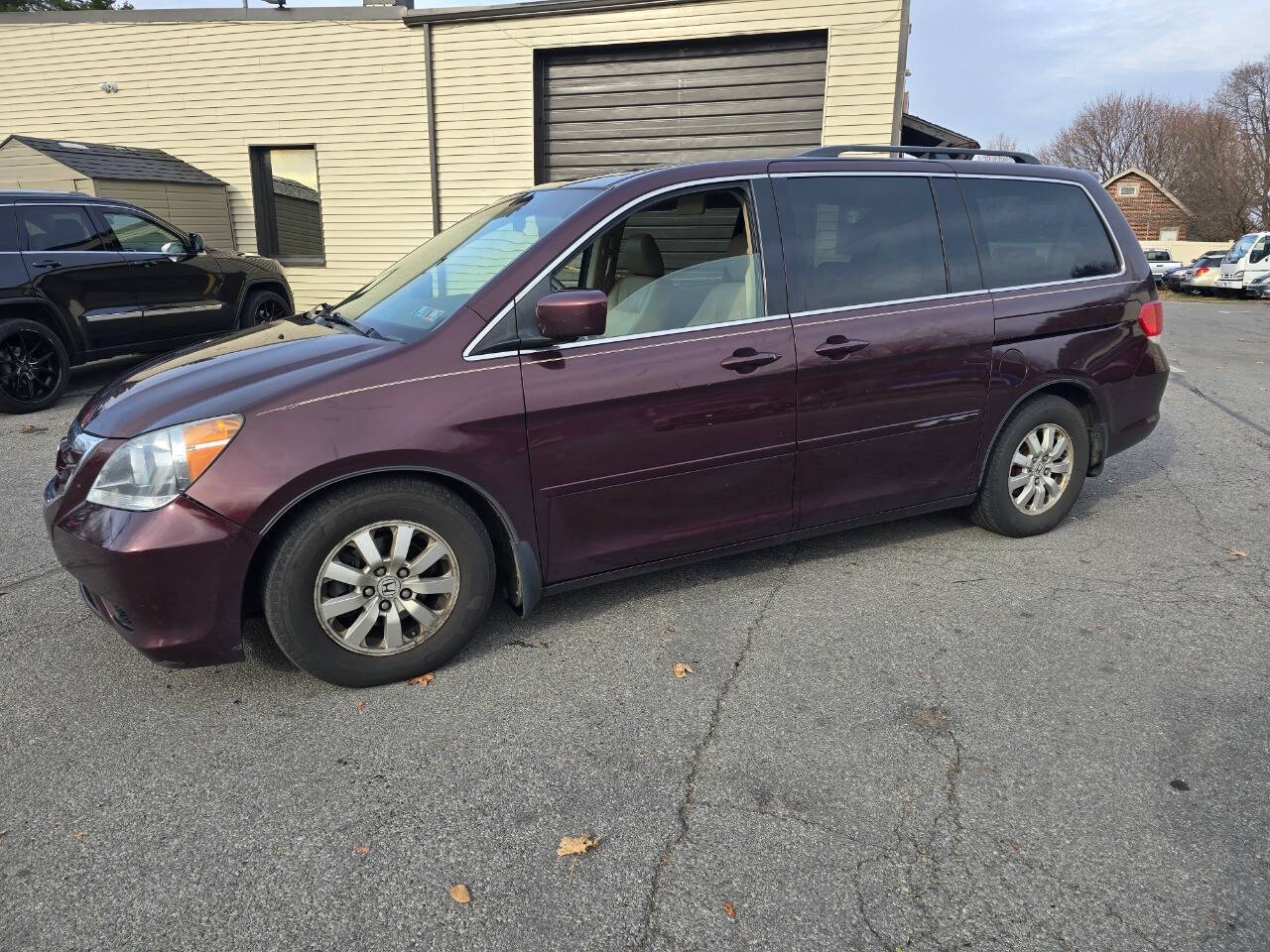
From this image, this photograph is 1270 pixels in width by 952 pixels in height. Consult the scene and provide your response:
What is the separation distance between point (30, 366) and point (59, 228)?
1.29m

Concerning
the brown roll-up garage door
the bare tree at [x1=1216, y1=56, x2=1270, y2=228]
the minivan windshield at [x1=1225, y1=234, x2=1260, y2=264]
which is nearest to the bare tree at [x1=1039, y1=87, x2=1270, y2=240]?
the bare tree at [x1=1216, y1=56, x2=1270, y2=228]

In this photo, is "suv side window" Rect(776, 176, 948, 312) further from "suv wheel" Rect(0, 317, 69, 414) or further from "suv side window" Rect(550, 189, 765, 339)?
"suv wheel" Rect(0, 317, 69, 414)

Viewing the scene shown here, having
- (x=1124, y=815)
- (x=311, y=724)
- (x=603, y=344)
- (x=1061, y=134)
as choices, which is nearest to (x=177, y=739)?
(x=311, y=724)

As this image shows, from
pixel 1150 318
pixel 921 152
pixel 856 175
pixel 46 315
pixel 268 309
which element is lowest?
pixel 268 309

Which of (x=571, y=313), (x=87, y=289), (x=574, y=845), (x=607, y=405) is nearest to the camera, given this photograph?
(x=574, y=845)

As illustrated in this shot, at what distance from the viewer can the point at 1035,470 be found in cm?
460

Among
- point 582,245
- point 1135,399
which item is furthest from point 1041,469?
point 582,245

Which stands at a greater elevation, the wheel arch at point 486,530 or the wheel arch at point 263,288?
the wheel arch at point 263,288

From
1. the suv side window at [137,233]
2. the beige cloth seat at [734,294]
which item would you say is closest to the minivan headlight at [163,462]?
the beige cloth seat at [734,294]

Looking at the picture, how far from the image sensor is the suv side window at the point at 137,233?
8.38 m

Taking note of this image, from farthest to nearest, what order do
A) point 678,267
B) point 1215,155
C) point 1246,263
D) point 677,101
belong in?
1. point 1215,155
2. point 1246,263
3. point 677,101
4. point 678,267

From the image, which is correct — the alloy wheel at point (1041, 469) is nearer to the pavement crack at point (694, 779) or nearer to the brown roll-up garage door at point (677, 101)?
the pavement crack at point (694, 779)

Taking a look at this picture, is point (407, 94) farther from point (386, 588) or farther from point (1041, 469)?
point (386, 588)

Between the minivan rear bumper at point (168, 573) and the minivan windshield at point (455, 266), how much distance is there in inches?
39.9
